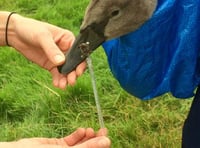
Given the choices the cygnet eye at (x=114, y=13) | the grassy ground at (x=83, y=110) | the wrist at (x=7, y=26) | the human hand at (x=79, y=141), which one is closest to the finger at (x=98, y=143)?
the human hand at (x=79, y=141)

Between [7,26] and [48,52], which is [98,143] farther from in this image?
[7,26]

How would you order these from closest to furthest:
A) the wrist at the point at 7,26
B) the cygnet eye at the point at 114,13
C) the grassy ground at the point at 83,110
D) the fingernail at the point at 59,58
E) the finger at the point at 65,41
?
→ the cygnet eye at the point at 114,13, the fingernail at the point at 59,58, the finger at the point at 65,41, the wrist at the point at 7,26, the grassy ground at the point at 83,110

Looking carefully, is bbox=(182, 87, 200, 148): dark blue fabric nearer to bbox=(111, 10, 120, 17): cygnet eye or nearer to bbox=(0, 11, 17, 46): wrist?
bbox=(111, 10, 120, 17): cygnet eye

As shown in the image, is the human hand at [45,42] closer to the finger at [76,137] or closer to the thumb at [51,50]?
the thumb at [51,50]

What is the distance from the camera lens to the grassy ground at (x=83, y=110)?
6.12ft

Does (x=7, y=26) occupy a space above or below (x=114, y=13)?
below

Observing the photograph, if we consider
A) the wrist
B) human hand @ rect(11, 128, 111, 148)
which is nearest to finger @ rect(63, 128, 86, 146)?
human hand @ rect(11, 128, 111, 148)

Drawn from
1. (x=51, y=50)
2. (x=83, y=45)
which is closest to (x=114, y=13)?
(x=83, y=45)

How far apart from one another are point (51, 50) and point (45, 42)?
0.05 metres

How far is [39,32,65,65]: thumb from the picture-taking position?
3.98 feet

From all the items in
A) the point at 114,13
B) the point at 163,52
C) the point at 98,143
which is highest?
the point at 114,13

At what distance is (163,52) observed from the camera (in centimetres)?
118

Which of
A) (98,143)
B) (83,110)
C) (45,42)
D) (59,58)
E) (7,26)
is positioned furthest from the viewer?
(83,110)

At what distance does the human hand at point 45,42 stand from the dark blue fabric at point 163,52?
0.35 ft
